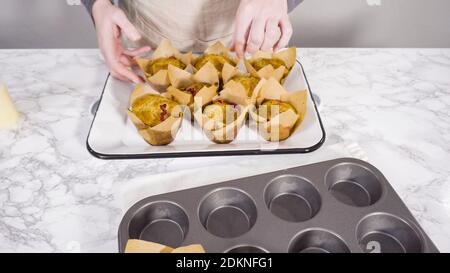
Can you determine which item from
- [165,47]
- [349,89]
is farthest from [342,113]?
[165,47]

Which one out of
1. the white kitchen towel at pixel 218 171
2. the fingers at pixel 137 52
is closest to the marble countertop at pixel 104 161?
the white kitchen towel at pixel 218 171

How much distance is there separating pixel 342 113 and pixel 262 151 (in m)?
0.30

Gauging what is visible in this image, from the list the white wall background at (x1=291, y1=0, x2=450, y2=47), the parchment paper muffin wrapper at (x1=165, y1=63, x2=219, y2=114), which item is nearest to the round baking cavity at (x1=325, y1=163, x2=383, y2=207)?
the parchment paper muffin wrapper at (x1=165, y1=63, x2=219, y2=114)

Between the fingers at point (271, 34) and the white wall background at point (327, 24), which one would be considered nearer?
the fingers at point (271, 34)

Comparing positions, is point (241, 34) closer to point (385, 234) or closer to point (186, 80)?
point (186, 80)

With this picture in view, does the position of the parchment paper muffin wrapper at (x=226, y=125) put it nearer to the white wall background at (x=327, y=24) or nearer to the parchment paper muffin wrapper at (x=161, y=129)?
the parchment paper muffin wrapper at (x=161, y=129)

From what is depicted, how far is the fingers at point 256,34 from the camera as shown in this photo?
3.34 ft

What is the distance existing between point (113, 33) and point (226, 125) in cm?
43

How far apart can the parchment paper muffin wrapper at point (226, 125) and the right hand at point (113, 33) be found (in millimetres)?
232

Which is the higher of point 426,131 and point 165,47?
point 165,47

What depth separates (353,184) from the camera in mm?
824

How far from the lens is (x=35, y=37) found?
184cm

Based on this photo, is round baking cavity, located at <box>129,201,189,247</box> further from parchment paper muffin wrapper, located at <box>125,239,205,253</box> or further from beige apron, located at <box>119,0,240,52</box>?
beige apron, located at <box>119,0,240,52</box>
